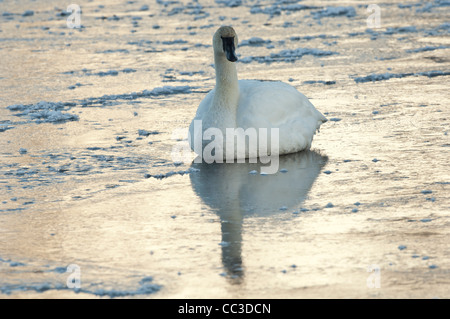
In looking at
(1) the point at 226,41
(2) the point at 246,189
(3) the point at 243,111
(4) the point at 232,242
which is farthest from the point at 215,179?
(4) the point at 232,242

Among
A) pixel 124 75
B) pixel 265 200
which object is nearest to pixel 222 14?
pixel 124 75

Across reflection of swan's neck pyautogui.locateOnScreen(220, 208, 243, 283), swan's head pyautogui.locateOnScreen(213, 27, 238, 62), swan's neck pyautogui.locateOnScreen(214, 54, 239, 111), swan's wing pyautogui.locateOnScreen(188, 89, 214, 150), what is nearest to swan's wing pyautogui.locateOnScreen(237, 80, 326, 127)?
swan's neck pyautogui.locateOnScreen(214, 54, 239, 111)

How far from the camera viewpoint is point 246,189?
26.6 feet

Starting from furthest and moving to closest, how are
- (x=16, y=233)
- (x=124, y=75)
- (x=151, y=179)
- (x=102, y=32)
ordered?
(x=102, y=32)
(x=124, y=75)
(x=151, y=179)
(x=16, y=233)

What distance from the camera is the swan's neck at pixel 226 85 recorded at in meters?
9.10

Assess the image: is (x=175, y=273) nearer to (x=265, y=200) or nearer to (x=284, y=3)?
(x=265, y=200)

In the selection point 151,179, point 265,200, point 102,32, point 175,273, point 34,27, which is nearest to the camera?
point 175,273

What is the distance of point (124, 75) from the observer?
13.5 m

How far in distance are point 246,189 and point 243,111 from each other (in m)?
1.21

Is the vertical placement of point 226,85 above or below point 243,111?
above

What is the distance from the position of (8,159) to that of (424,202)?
439 cm

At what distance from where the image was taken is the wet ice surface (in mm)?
6055

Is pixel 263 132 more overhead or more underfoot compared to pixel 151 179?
more overhead

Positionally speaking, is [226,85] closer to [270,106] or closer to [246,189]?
[270,106]
